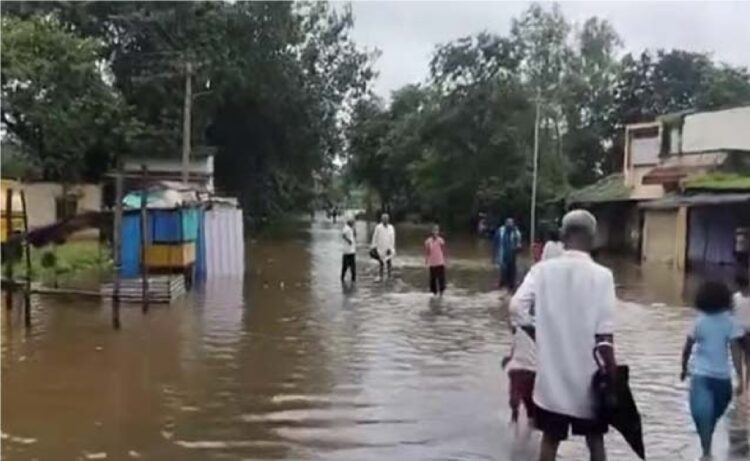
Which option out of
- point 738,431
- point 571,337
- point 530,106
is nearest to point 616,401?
point 571,337

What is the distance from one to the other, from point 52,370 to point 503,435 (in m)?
4.90

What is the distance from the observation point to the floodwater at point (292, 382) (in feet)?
26.9

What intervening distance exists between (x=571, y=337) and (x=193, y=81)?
118ft

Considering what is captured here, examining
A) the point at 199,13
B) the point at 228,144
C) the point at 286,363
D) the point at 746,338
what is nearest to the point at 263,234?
the point at 228,144

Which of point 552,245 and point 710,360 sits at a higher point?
point 552,245

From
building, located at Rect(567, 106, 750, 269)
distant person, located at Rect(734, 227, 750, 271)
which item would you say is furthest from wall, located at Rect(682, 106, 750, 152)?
distant person, located at Rect(734, 227, 750, 271)

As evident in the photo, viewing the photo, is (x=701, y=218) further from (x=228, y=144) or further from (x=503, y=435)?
(x=503, y=435)

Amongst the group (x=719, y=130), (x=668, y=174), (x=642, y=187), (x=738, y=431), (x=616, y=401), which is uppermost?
(x=719, y=130)

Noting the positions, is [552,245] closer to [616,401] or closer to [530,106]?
[616,401]

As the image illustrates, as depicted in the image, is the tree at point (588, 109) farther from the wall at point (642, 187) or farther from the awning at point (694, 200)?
the awning at point (694, 200)

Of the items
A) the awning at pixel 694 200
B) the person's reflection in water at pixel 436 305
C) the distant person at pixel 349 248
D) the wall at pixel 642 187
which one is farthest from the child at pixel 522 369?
the wall at pixel 642 187

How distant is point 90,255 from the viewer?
1062 inches

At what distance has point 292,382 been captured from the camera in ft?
36.0

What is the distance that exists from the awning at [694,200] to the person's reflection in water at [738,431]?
64.8 feet
